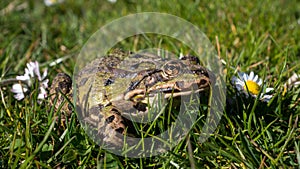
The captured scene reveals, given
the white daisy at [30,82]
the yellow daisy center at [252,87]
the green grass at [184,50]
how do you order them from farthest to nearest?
1. the white daisy at [30,82]
2. the yellow daisy center at [252,87]
3. the green grass at [184,50]

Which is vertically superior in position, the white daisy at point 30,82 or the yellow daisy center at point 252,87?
the white daisy at point 30,82

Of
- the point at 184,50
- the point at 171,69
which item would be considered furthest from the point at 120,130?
the point at 184,50

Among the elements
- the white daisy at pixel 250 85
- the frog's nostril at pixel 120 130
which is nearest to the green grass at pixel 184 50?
the white daisy at pixel 250 85

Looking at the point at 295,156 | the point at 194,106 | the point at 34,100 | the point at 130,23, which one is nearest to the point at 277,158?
the point at 295,156

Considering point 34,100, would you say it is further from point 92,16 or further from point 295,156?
point 92,16

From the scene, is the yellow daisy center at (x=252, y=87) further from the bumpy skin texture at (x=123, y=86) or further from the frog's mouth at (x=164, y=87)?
the frog's mouth at (x=164, y=87)

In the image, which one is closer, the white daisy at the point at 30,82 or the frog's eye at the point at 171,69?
the frog's eye at the point at 171,69

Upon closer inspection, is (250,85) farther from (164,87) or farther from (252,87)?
(164,87)
